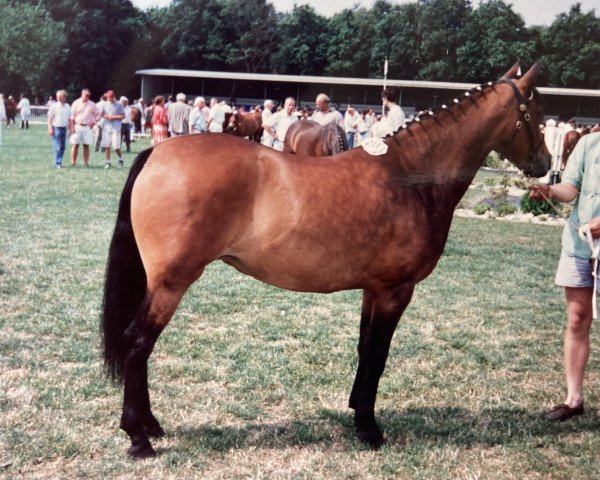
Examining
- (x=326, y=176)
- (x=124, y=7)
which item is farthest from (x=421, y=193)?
(x=124, y=7)

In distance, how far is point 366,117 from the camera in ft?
93.6

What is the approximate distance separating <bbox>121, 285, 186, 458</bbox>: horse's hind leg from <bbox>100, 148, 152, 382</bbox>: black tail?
0.19 m

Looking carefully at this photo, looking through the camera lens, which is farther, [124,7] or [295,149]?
[124,7]

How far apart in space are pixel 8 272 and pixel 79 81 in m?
56.7

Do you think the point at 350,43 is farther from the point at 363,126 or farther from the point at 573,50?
the point at 363,126

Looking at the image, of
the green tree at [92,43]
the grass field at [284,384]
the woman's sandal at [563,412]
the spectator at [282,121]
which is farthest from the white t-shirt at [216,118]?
the green tree at [92,43]

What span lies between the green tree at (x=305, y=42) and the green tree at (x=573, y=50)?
26.0 metres

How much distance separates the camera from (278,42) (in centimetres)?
6806

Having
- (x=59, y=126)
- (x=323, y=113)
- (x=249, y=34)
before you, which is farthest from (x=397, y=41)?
(x=323, y=113)

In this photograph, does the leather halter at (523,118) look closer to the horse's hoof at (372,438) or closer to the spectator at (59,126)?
the horse's hoof at (372,438)

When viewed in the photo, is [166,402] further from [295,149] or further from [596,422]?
[295,149]

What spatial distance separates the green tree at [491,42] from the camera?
1762 inches

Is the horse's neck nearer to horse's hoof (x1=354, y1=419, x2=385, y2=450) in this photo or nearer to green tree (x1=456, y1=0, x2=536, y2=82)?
horse's hoof (x1=354, y1=419, x2=385, y2=450)

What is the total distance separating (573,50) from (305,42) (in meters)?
30.6
